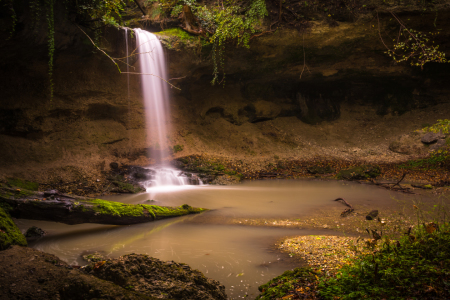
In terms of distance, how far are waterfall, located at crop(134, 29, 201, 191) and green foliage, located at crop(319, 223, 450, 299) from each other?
798cm

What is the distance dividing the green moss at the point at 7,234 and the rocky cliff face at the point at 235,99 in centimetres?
502

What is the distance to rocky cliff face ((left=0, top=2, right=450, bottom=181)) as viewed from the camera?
9.53 m

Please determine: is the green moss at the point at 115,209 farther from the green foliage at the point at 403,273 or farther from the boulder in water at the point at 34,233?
the green foliage at the point at 403,273

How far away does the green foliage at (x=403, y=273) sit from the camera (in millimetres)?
1664

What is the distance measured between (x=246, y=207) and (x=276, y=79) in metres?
10.2

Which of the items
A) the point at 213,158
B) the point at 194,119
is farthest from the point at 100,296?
the point at 194,119

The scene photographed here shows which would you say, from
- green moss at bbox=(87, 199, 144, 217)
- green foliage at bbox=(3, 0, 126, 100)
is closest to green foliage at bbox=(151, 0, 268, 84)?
green foliage at bbox=(3, 0, 126, 100)

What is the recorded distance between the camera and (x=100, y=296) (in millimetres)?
2098

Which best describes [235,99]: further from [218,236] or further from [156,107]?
[218,236]

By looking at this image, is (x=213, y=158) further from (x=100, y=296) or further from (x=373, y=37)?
(x=100, y=296)

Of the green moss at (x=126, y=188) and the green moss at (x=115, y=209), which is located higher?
the green moss at (x=115, y=209)

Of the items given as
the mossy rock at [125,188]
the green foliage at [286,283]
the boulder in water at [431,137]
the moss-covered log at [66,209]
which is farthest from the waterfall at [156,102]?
the boulder in water at [431,137]

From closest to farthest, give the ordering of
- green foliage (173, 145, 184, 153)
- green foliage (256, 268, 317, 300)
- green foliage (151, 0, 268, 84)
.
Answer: green foliage (256, 268, 317, 300) < green foliage (151, 0, 268, 84) < green foliage (173, 145, 184, 153)

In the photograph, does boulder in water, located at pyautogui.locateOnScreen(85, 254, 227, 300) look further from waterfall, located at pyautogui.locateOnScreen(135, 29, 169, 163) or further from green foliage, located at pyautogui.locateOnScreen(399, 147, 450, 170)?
green foliage, located at pyautogui.locateOnScreen(399, 147, 450, 170)
